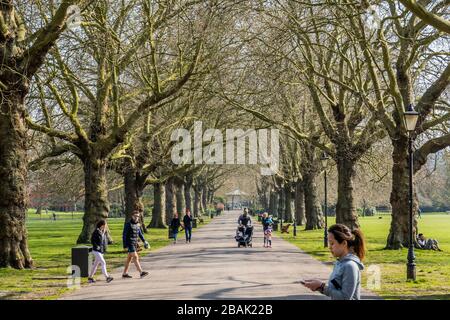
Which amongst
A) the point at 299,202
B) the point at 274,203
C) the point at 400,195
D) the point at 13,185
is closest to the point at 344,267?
the point at 13,185

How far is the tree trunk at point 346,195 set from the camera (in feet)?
100

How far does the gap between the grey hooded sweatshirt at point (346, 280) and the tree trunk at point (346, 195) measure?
25252mm

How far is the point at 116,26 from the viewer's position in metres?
27.7

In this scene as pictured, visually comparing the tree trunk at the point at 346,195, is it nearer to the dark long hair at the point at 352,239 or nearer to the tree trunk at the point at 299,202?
the tree trunk at the point at 299,202

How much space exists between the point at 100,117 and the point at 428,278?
17.1m

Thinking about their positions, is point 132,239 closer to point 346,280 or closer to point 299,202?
point 346,280

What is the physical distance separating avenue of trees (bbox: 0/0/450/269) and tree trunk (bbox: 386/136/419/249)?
0.15ft

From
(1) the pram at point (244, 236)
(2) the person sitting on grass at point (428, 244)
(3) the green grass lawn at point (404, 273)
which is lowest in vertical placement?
(3) the green grass lawn at point (404, 273)

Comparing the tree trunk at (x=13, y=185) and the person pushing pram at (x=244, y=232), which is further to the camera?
the person pushing pram at (x=244, y=232)

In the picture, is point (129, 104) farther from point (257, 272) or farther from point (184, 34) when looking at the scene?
point (257, 272)

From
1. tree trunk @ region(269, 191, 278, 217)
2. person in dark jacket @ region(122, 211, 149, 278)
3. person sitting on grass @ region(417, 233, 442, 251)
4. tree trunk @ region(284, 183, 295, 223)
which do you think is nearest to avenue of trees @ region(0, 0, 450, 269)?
person sitting on grass @ region(417, 233, 442, 251)

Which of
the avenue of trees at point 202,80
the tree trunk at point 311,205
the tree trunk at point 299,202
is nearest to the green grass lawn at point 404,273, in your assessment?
the avenue of trees at point 202,80

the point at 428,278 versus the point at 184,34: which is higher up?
the point at 184,34
